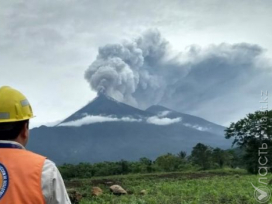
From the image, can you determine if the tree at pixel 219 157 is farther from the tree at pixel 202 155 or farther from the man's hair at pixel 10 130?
the man's hair at pixel 10 130

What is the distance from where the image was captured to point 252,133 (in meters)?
28.0

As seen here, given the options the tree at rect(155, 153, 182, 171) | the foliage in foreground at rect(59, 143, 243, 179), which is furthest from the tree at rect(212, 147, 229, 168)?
the tree at rect(155, 153, 182, 171)

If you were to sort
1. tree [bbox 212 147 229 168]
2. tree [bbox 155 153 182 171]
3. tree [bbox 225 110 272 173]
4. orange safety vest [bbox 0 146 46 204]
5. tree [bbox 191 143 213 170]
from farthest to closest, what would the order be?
1. tree [bbox 212 147 229 168]
2. tree [bbox 191 143 213 170]
3. tree [bbox 155 153 182 171]
4. tree [bbox 225 110 272 173]
5. orange safety vest [bbox 0 146 46 204]

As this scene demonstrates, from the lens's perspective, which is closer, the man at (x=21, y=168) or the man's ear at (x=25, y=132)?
the man at (x=21, y=168)

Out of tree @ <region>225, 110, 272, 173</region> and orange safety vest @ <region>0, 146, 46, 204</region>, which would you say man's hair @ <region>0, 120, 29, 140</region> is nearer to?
orange safety vest @ <region>0, 146, 46, 204</region>

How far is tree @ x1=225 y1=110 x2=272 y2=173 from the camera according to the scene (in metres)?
26.6

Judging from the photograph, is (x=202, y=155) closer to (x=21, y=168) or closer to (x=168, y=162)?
(x=168, y=162)

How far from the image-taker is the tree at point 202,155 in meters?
34.8

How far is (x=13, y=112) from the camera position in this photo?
1.97 meters

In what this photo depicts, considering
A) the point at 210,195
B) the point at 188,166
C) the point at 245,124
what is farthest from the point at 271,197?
the point at 188,166

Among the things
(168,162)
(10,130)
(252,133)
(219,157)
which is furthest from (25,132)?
(219,157)

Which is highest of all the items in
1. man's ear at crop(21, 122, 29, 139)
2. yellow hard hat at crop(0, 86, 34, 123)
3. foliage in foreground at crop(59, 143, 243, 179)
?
yellow hard hat at crop(0, 86, 34, 123)

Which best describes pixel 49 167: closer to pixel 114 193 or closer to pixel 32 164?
pixel 32 164

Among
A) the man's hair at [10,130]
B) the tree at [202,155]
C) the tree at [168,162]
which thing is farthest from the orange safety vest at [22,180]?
the tree at [202,155]
